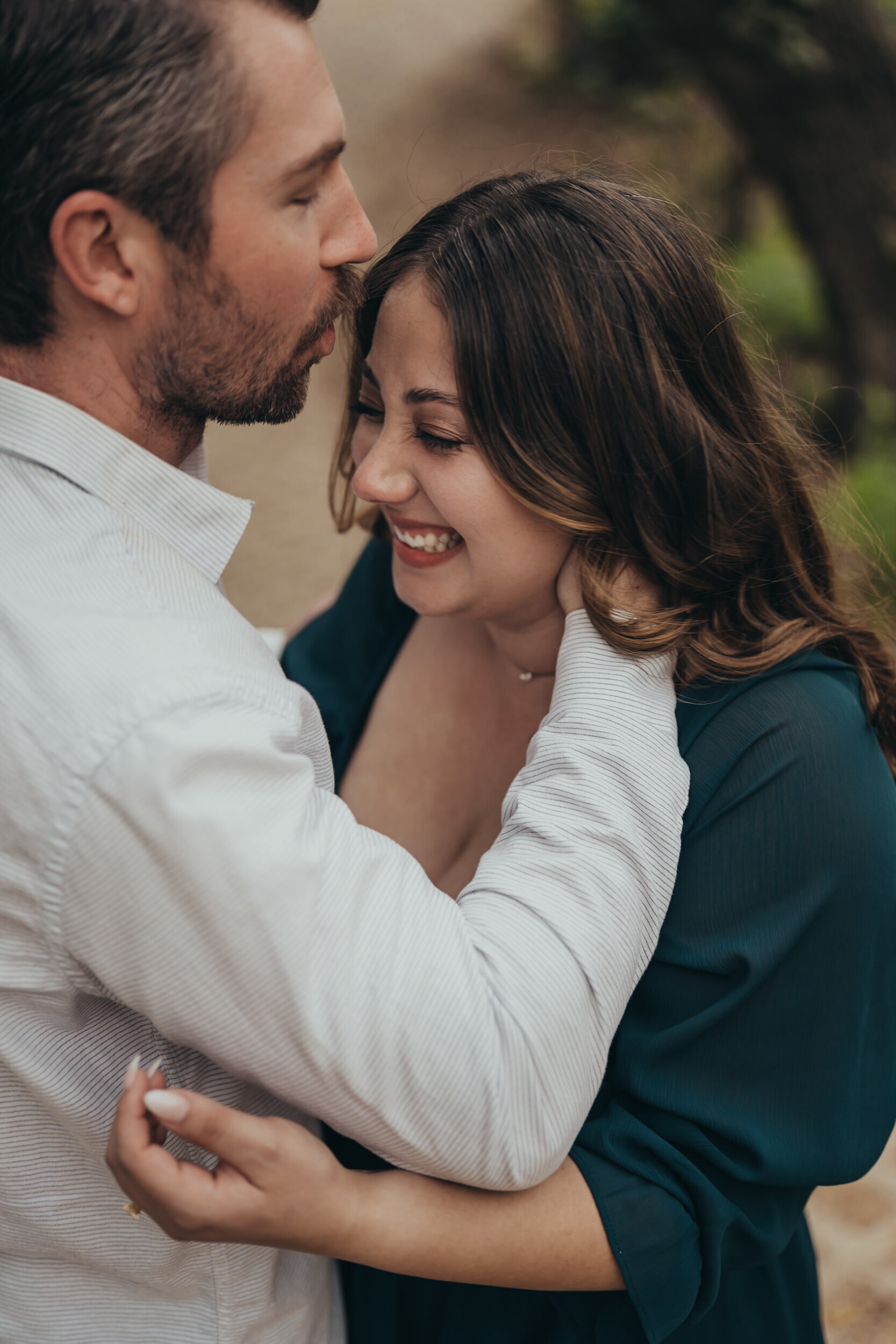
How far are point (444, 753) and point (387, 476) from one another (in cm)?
65

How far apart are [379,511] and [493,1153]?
1.51 meters

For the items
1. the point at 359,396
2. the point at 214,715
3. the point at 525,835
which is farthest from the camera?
the point at 359,396

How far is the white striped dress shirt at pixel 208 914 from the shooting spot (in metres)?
1.15

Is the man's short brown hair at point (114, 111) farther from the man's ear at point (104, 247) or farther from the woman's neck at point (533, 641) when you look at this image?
the woman's neck at point (533, 641)

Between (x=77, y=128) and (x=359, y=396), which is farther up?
(x=77, y=128)

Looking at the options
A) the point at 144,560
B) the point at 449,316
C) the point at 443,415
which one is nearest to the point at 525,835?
the point at 144,560

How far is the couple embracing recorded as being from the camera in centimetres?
119

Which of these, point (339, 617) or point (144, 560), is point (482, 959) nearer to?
point (144, 560)

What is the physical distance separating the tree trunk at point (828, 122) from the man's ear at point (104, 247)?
18.2 ft

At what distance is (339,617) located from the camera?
2.52m

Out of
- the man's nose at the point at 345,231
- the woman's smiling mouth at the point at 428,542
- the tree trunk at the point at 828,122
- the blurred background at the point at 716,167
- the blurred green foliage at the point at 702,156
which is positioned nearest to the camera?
the man's nose at the point at 345,231

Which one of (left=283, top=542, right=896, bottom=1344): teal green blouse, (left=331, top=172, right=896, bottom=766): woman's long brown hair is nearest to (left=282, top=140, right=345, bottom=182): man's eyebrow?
(left=331, top=172, right=896, bottom=766): woman's long brown hair

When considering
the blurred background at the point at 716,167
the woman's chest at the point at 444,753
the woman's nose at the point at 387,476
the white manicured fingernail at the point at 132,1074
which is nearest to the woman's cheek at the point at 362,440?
the woman's nose at the point at 387,476

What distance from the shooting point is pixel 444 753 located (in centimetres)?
226
